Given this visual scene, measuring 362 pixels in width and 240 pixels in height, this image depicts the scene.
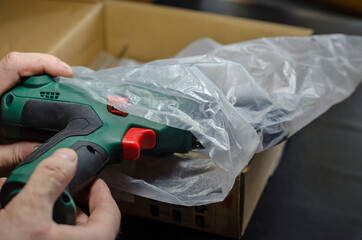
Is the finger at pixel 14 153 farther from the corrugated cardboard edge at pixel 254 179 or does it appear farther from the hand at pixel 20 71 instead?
the corrugated cardboard edge at pixel 254 179

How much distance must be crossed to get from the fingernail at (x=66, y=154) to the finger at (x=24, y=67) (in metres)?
0.16

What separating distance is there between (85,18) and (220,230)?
17.8 inches

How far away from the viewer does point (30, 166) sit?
17.3 inches

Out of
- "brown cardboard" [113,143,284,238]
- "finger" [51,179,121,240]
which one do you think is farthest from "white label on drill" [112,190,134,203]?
"finger" [51,179,121,240]

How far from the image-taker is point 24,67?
0.55 meters

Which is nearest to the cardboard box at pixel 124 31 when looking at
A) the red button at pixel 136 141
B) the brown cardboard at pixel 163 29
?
the brown cardboard at pixel 163 29

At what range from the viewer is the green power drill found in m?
0.44

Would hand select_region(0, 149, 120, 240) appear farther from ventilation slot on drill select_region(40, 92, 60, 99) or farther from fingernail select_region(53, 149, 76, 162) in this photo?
ventilation slot on drill select_region(40, 92, 60, 99)

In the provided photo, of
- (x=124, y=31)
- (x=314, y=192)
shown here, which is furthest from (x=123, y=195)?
(x=124, y=31)

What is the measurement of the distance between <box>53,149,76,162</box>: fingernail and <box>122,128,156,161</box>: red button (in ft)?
0.25

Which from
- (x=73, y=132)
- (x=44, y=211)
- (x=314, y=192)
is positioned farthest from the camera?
(x=314, y=192)

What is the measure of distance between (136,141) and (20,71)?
0.18 meters

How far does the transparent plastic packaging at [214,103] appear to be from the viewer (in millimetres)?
507

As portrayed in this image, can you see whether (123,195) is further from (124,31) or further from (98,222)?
(124,31)
